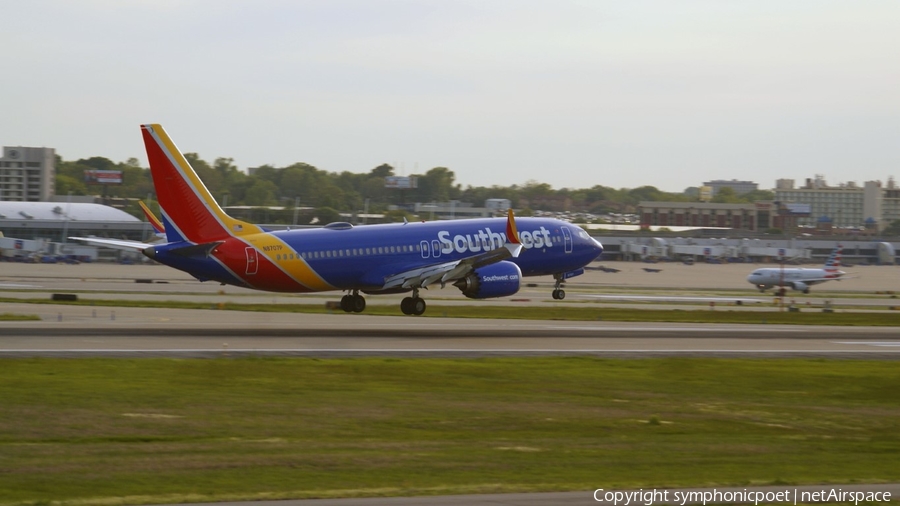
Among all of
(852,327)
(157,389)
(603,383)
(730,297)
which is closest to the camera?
(157,389)

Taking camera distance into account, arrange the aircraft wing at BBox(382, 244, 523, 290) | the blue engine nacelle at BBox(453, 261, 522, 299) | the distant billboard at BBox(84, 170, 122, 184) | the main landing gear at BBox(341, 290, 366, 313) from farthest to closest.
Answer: the distant billboard at BBox(84, 170, 122, 184), the main landing gear at BBox(341, 290, 366, 313), the blue engine nacelle at BBox(453, 261, 522, 299), the aircraft wing at BBox(382, 244, 523, 290)

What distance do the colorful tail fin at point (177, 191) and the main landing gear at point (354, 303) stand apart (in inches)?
387

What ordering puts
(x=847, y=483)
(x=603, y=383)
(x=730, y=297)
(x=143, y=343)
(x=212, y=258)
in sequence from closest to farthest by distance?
(x=847, y=483) → (x=603, y=383) → (x=143, y=343) → (x=212, y=258) → (x=730, y=297)

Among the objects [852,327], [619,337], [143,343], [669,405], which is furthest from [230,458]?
[852,327]

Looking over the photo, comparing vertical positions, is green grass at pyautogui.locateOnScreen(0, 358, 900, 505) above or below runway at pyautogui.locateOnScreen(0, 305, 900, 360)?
above

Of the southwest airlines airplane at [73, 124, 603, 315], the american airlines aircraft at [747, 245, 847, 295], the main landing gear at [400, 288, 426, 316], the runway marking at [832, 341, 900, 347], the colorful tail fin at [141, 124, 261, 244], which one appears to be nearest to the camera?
the colorful tail fin at [141, 124, 261, 244]

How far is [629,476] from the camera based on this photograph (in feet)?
62.7

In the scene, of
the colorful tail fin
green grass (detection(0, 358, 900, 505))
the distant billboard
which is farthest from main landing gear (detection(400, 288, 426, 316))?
the distant billboard

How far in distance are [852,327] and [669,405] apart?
3345 cm

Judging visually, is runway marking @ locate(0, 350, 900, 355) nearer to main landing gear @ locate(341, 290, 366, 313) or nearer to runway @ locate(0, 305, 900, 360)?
runway @ locate(0, 305, 900, 360)

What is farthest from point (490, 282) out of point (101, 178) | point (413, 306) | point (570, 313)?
point (101, 178)

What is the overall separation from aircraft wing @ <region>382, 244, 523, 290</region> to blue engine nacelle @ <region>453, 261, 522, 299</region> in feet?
1.05

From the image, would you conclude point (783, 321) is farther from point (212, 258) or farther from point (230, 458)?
point (230, 458)

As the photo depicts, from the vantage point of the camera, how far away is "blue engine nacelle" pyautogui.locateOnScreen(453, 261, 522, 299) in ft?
156
